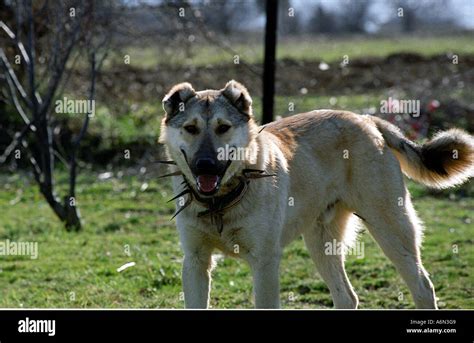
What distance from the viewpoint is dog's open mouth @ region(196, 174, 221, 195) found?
563 centimetres

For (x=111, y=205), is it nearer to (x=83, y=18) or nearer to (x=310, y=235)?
(x=83, y=18)

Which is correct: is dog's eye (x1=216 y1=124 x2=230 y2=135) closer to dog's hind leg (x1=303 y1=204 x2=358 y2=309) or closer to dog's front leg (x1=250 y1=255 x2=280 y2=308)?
dog's front leg (x1=250 y1=255 x2=280 y2=308)

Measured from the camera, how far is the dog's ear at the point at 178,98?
19.5 feet

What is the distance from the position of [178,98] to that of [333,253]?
79.0 inches

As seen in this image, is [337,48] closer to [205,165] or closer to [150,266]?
[150,266]

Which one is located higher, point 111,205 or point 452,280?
point 111,205

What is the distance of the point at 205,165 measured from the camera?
560 centimetres

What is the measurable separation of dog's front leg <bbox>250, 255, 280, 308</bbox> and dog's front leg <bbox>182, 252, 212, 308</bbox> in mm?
393

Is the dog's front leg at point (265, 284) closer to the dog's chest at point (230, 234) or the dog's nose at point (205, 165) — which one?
the dog's chest at point (230, 234)

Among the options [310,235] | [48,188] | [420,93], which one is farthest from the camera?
[420,93]

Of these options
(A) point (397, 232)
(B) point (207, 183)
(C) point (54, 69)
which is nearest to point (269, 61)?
(C) point (54, 69)

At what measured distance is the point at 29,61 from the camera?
9891mm
